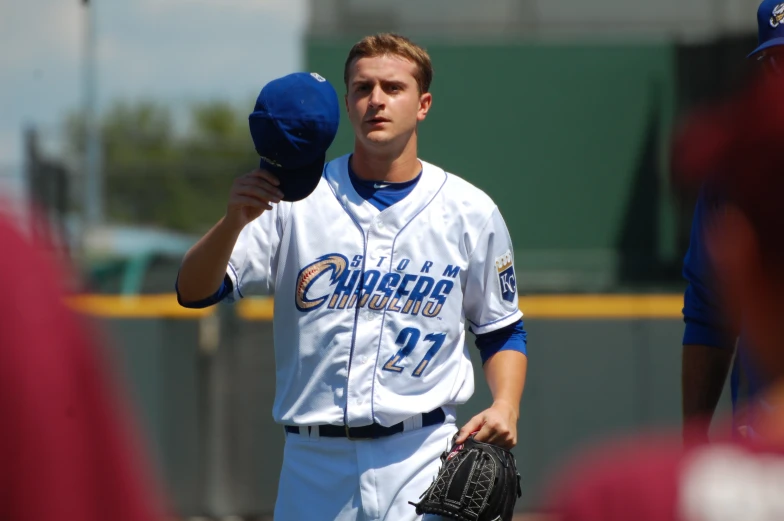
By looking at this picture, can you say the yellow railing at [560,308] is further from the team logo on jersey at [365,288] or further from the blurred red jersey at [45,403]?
the blurred red jersey at [45,403]

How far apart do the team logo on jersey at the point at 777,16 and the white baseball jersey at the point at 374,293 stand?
981 millimetres

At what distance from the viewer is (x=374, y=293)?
10.0ft

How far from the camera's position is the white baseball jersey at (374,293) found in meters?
3.01

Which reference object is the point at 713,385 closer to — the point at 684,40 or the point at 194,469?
the point at 194,469

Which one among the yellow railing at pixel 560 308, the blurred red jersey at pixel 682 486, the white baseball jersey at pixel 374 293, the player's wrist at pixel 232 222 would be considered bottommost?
the yellow railing at pixel 560 308

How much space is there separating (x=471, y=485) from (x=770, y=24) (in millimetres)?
1577

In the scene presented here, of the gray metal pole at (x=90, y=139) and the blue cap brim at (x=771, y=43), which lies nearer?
the blue cap brim at (x=771, y=43)

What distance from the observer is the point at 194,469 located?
6.70m

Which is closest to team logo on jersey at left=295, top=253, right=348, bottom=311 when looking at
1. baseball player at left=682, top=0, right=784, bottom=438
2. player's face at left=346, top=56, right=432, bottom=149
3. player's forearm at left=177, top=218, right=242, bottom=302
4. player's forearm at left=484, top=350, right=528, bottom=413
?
player's forearm at left=177, top=218, right=242, bottom=302

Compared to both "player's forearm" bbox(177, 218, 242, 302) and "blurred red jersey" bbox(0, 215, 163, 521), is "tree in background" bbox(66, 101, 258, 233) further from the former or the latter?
"blurred red jersey" bbox(0, 215, 163, 521)

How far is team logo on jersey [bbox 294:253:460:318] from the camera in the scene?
10.0 feet

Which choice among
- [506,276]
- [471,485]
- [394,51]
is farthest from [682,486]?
[394,51]

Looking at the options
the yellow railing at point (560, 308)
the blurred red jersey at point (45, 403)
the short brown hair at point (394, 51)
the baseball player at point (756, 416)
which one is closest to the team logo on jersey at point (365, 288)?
the short brown hair at point (394, 51)

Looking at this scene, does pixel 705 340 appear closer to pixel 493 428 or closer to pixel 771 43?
pixel 493 428
